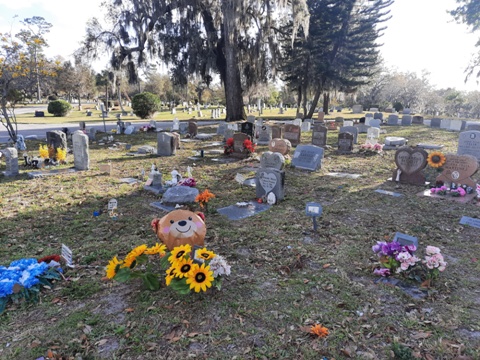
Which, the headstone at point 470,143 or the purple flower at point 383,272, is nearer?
the purple flower at point 383,272

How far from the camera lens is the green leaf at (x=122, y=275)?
342 centimetres

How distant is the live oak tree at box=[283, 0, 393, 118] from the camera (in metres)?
24.6

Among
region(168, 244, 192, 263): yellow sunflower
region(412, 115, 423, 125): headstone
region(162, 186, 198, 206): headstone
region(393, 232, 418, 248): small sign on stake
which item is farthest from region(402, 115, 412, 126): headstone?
region(168, 244, 192, 263): yellow sunflower

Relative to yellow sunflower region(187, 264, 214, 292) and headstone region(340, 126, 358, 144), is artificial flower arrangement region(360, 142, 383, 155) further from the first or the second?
yellow sunflower region(187, 264, 214, 292)

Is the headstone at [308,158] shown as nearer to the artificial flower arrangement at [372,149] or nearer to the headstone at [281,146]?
the headstone at [281,146]

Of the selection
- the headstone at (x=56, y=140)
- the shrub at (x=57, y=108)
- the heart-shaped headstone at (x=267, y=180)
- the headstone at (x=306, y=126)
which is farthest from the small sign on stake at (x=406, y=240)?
the shrub at (x=57, y=108)

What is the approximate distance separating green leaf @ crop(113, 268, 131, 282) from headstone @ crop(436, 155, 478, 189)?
750 cm

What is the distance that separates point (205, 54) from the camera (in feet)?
68.1

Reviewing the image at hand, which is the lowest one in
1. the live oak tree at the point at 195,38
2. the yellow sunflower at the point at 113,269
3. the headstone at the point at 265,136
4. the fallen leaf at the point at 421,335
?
the fallen leaf at the point at 421,335

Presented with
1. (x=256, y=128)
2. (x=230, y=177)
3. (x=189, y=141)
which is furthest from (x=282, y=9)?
(x=230, y=177)

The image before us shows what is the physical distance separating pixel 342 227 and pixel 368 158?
7565mm

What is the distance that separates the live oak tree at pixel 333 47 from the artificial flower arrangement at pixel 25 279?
77.5 ft

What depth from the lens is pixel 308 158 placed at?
10359mm

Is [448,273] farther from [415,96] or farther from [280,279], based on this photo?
[415,96]
